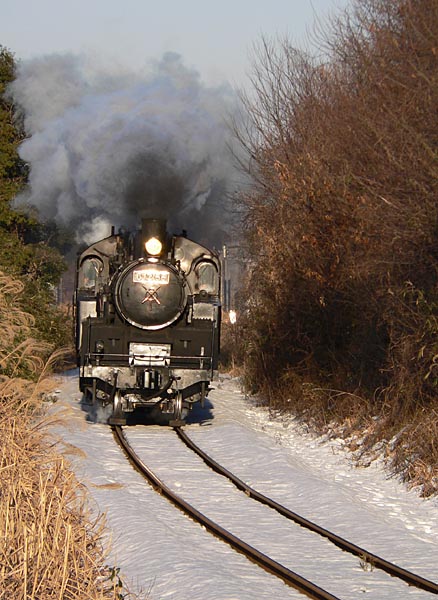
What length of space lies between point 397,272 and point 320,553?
7.03 m

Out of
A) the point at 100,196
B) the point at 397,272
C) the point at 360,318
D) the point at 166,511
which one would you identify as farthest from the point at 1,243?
the point at 166,511

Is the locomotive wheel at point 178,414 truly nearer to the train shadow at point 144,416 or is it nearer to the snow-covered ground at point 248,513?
the train shadow at point 144,416

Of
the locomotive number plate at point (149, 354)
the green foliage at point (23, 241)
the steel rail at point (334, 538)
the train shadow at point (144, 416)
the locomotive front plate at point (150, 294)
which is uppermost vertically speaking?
the green foliage at point (23, 241)

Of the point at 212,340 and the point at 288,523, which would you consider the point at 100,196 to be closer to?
the point at 212,340

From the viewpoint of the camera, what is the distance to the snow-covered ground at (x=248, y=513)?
7816 millimetres

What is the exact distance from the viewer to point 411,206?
1395cm

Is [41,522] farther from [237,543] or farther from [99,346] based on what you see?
[99,346]

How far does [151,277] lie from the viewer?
15828mm

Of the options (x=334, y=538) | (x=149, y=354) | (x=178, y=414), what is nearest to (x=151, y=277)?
(x=149, y=354)

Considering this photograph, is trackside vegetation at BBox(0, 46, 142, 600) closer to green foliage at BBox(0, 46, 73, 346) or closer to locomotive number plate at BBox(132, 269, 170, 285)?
locomotive number plate at BBox(132, 269, 170, 285)

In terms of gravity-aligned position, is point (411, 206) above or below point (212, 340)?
above

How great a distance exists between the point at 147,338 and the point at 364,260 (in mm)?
3990

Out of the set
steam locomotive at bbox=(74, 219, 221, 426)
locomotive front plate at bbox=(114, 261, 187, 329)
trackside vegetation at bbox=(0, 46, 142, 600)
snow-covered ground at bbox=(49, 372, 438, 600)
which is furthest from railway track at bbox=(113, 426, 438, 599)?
locomotive front plate at bbox=(114, 261, 187, 329)

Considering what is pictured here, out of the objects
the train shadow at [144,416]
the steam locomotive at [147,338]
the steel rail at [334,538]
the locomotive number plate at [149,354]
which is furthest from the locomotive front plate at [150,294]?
the steel rail at [334,538]
